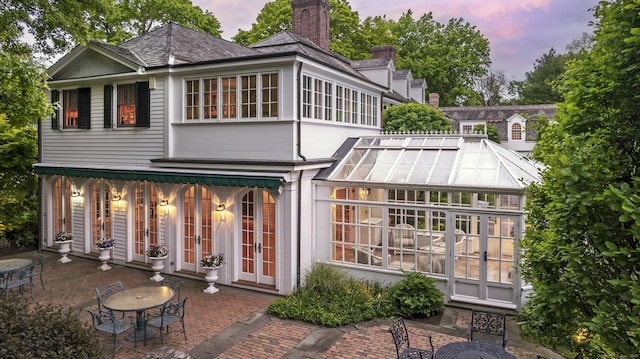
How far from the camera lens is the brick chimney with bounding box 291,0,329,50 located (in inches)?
822

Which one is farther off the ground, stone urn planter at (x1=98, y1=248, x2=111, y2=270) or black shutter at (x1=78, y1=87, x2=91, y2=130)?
black shutter at (x1=78, y1=87, x2=91, y2=130)

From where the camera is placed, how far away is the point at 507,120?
31.6 metres

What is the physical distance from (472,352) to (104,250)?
11430mm

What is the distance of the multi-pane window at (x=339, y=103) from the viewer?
13.1 m

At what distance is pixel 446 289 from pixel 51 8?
42.9ft

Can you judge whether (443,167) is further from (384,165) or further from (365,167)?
(365,167)

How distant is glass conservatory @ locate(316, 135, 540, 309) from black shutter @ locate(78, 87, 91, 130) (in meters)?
8.63

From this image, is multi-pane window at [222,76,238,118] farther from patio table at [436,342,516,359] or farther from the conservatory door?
patio table at [436,342,516,359]

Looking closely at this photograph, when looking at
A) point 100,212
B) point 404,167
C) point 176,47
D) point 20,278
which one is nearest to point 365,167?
point 404,167

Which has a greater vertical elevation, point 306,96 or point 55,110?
point 55,110

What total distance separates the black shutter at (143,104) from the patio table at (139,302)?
A: 6072mm

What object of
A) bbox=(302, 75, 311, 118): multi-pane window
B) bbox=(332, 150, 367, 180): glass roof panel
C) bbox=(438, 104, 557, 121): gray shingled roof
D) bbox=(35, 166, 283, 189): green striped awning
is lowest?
bbox=(35, 166, 283, 189): green striped awning

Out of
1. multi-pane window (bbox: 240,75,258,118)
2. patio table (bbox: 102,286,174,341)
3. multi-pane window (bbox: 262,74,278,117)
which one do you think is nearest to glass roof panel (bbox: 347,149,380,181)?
multi-pane window (bbox: 262,74,278,117)


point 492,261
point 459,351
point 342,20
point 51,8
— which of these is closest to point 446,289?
point 492,261
